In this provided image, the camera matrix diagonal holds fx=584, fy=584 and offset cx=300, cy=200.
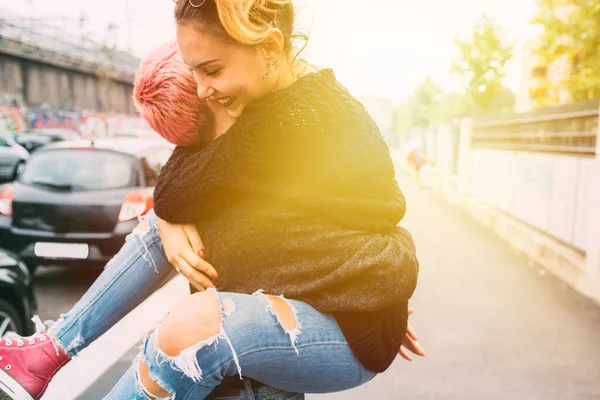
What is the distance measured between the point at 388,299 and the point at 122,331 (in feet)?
12.6

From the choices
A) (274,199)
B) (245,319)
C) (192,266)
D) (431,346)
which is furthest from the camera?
(431,346)

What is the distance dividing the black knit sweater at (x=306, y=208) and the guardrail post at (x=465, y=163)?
53.2 ft

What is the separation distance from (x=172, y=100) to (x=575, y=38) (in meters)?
15.2

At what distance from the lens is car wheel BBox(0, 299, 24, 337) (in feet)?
13.9

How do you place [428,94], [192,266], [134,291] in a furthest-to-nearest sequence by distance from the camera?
[428,94]
[134,291]
[192,266]

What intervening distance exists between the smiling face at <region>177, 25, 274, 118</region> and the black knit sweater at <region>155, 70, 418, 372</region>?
0.16ft

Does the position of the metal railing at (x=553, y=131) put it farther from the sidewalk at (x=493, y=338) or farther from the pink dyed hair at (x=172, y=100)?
the pink dyed hair at (x=172, y=100)

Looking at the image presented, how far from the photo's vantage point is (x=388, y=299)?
1428 millimetres

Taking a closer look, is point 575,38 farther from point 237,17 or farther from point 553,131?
point 237,17

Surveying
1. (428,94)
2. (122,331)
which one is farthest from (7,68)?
(428,94)

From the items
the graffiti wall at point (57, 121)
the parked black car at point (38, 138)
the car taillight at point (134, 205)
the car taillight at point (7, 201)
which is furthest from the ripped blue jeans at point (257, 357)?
the graffiti wall at point (57, 121)

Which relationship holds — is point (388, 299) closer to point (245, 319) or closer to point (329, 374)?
point (329, 374)

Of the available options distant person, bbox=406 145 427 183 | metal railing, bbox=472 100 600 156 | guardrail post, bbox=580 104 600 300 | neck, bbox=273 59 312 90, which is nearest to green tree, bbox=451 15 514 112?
distant person, bbox=406 145 427 183

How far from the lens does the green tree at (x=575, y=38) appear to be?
13.7m
